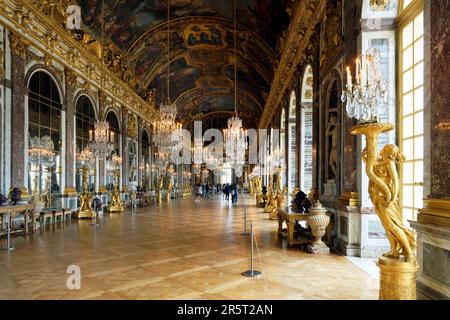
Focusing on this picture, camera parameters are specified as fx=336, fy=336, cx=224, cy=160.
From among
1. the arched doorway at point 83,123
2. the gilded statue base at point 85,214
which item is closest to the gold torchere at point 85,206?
the gilded statue base at point 85,214

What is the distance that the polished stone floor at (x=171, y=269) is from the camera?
4.08m

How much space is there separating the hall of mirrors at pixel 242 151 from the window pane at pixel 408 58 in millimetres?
37

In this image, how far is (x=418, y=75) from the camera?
5242mm

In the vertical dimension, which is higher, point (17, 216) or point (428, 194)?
point (428, 194)

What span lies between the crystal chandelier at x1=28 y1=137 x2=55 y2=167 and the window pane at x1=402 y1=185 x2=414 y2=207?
32.5 ft

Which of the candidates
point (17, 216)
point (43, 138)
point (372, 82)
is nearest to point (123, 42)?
point (43, 138)

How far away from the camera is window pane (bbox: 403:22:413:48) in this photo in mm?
5520

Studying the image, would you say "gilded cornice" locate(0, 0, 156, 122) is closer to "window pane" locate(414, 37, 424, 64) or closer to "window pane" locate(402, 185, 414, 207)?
"window pane" locate(414, 37, 424, 64)

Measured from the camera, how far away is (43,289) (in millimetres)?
4199

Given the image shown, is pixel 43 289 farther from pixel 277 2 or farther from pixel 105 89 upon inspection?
pixel 105 89

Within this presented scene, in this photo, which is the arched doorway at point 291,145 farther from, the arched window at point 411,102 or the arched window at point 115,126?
the arched window at point 115,126

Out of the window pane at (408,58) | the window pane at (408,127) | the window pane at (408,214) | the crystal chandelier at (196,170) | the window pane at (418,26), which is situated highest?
the window pane at (418,26)

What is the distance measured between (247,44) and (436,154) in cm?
1615

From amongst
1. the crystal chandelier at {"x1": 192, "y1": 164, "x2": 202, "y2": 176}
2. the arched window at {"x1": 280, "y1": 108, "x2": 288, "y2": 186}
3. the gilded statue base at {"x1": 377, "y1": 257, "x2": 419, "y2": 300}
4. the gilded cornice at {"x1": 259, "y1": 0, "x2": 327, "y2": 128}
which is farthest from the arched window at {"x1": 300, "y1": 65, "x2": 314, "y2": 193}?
the crystal chandelier at {"x1": 192, "y1": 164, "x2": 202, "y2": 176}
